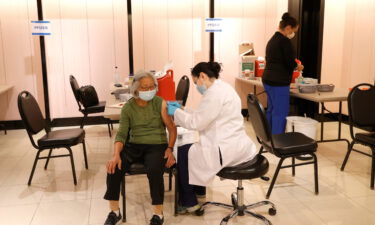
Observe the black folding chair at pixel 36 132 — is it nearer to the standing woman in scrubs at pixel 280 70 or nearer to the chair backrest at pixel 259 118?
the chair backrest at pixel 259 118

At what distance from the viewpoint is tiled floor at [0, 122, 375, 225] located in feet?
8.96

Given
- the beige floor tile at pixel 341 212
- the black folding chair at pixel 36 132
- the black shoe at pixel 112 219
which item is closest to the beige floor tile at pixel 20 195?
the black folding chair at pixel 36 132

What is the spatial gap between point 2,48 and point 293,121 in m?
4.06

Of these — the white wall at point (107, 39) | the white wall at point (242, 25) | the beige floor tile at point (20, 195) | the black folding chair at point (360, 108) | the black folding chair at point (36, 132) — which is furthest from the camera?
the white wall at point (242, 25)

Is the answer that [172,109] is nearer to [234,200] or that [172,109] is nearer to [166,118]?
[166,118]

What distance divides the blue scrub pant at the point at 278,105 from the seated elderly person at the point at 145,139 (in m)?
1.71

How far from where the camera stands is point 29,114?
3252 mm

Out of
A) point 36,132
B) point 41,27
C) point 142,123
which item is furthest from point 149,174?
point 41,27

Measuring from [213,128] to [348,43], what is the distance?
3619 mm

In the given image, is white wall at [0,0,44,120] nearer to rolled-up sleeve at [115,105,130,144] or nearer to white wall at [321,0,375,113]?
rolled-up sleeve at [115,105,130,144]

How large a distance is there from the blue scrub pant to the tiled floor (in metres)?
0.36

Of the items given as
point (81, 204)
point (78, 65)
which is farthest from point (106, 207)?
point (78, 65)

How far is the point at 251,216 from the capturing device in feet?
8.86

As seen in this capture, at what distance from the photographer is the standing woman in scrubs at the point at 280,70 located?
12.7 feet
